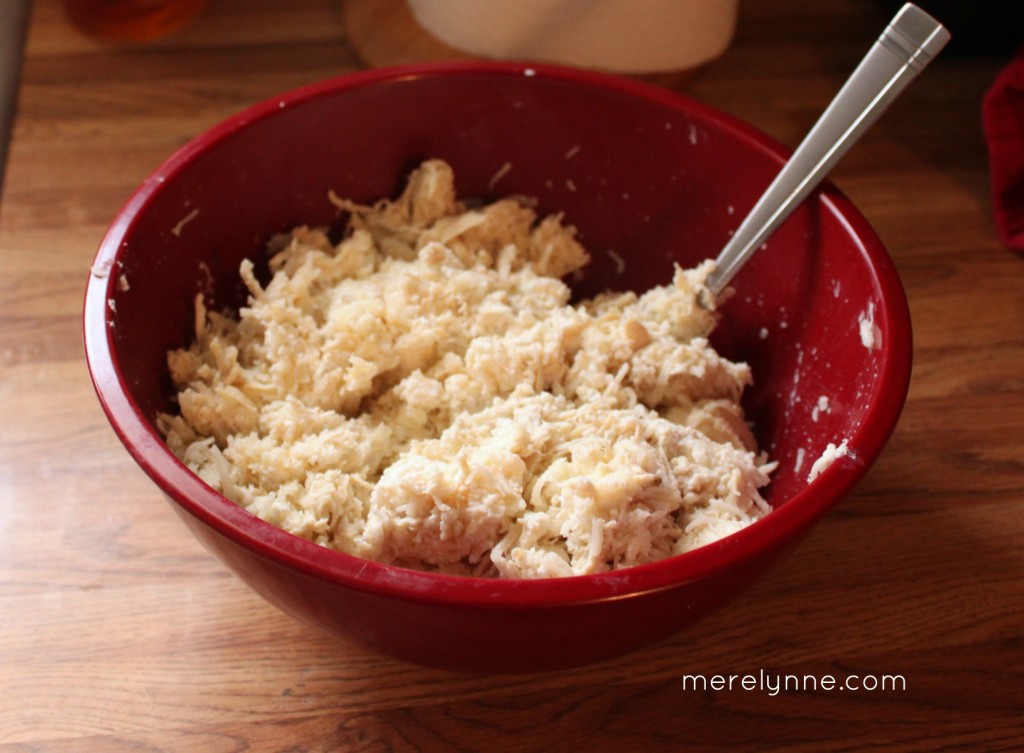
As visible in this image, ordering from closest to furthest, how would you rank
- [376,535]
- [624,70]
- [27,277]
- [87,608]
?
[376,535], [87,608], [27,277], [624,70]

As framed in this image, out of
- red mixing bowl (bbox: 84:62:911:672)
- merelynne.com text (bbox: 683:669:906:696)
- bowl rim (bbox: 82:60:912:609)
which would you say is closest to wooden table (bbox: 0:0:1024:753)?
merelynne.com text (bbox: 683:669:906:696)

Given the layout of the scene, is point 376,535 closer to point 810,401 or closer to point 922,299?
point 810,401

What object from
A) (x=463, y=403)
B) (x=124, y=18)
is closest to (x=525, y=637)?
(x=463, y=403)

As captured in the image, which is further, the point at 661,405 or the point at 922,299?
the point at 922,299

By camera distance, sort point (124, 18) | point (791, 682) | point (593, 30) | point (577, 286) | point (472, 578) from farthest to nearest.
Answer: point (124, 18) → point (593, 30) → point (577, 286) → point (791, 682) → point (472, 578)

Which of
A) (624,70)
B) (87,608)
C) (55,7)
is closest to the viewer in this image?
(87,608)

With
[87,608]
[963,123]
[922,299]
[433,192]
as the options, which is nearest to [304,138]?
[433,192]

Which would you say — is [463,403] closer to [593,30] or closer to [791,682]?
[791,682]
